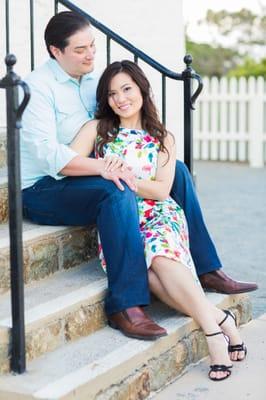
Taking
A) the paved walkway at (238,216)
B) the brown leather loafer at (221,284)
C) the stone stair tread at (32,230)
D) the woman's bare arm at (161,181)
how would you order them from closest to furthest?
the stone stair tread at (32,230), the woman's bare arm at (161,181), the brown leather loafer at (221,284), the paved walkway at (238,216)

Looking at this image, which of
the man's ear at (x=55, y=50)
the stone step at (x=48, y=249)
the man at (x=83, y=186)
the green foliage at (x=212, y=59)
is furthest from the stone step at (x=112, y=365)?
the green foliage at (x=212, y=59)

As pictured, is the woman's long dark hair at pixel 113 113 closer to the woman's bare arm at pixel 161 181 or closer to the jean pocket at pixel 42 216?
the woman's bare arm at pixel 161 181

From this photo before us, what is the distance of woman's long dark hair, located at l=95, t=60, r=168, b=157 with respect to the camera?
423 cm

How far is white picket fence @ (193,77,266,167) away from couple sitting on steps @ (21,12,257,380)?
785 cm

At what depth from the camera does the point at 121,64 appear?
4234 millimetres

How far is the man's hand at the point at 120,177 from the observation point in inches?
154

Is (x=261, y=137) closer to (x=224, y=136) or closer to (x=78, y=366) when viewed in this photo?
(x=224, y=136)

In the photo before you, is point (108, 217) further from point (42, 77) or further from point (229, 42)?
point (229, 42)

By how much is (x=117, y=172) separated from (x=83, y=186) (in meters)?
0.16

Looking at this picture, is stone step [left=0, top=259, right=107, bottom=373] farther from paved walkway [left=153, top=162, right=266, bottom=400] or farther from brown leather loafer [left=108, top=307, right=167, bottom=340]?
paved walkway [left=153, top=162, right=266, bottom=400]

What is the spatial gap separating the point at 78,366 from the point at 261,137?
9058 mm

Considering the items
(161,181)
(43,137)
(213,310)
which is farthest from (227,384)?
(43,137)

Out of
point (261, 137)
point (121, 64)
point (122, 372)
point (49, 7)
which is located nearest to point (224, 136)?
point (261, 137)

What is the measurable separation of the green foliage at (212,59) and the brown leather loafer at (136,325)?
18.4 meters
